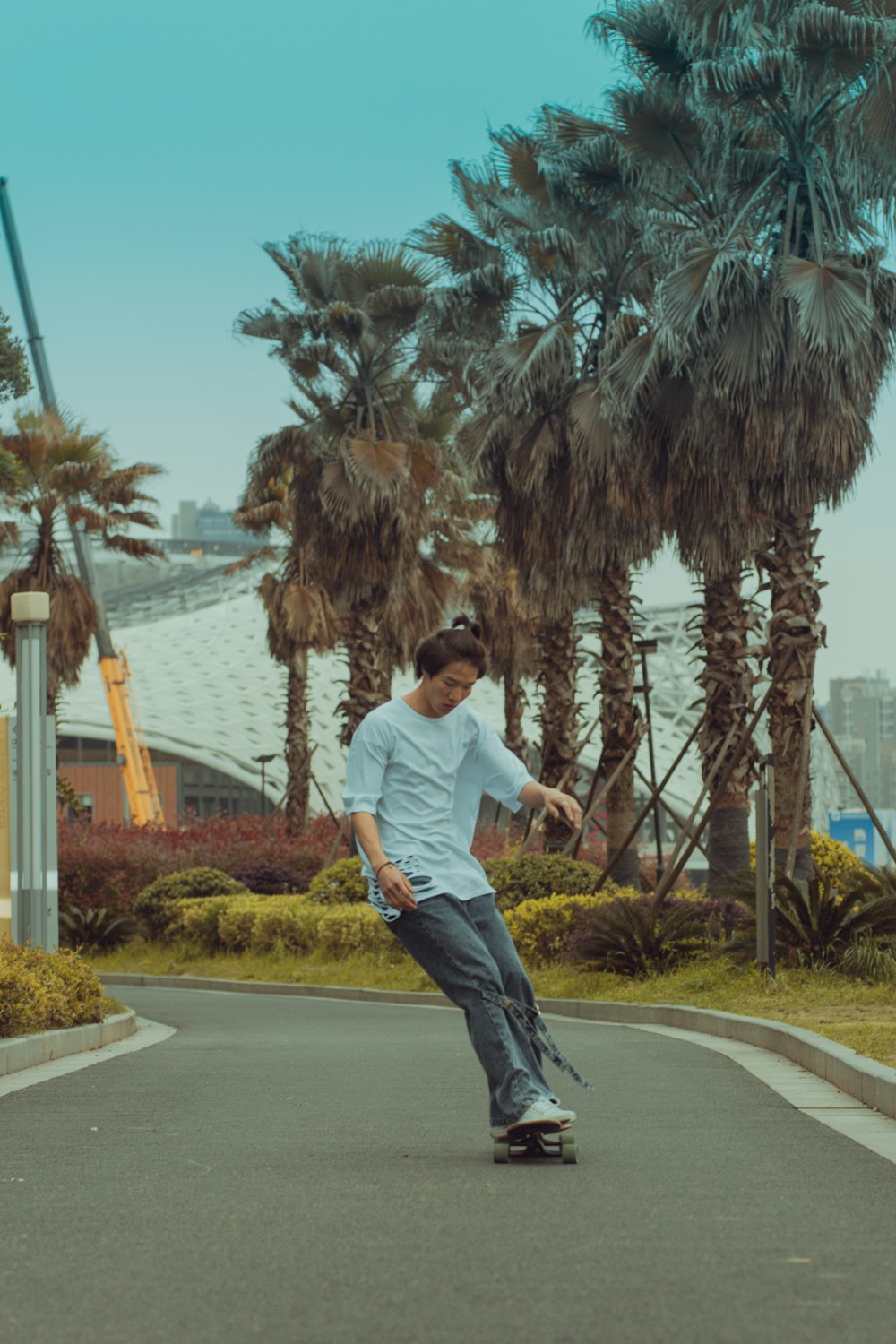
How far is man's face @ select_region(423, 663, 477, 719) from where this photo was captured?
641cm

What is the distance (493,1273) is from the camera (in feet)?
14.5

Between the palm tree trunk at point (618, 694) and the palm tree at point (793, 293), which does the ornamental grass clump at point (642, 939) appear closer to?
the palm tree at point (793, 293)

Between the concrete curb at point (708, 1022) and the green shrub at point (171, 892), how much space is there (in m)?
2.57

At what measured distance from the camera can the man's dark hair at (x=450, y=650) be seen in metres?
6.39

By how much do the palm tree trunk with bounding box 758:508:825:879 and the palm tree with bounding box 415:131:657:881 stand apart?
4.56 meters

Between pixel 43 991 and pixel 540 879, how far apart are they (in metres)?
10.4

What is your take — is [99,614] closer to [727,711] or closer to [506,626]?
[506,626]

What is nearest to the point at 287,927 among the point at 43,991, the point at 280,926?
the point at 280,926

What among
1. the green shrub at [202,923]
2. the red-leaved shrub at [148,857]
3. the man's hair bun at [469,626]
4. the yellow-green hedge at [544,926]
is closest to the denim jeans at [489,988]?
the man's hair bun at [469,626]

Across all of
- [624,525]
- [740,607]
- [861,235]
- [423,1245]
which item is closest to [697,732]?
[740,607]

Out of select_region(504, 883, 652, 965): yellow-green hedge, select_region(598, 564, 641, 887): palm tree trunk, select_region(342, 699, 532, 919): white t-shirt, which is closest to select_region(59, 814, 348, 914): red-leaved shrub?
select_region(598, 564, 641, 887): palm tree trunk

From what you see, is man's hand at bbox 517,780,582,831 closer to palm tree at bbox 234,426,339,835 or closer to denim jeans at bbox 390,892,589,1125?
denim jeans at bbox 390,892,589,1125

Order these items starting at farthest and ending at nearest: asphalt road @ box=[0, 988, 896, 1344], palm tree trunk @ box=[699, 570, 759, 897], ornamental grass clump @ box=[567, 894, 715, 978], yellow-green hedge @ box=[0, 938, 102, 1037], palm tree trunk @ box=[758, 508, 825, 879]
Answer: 1. palm tree trunk @ box=[699, 570, 759, 897]
2. palm tree trunk @ box=[758, 508, 825, 879]
3. ornamental grass clump @ box=[567, 894, 715, 978]
4. yellow-green hedge @ box=[0, 938, 102, 1037]
5. asphalt road @ box=[0, 988, 896, 1344]

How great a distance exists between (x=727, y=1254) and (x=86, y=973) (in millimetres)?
9197
